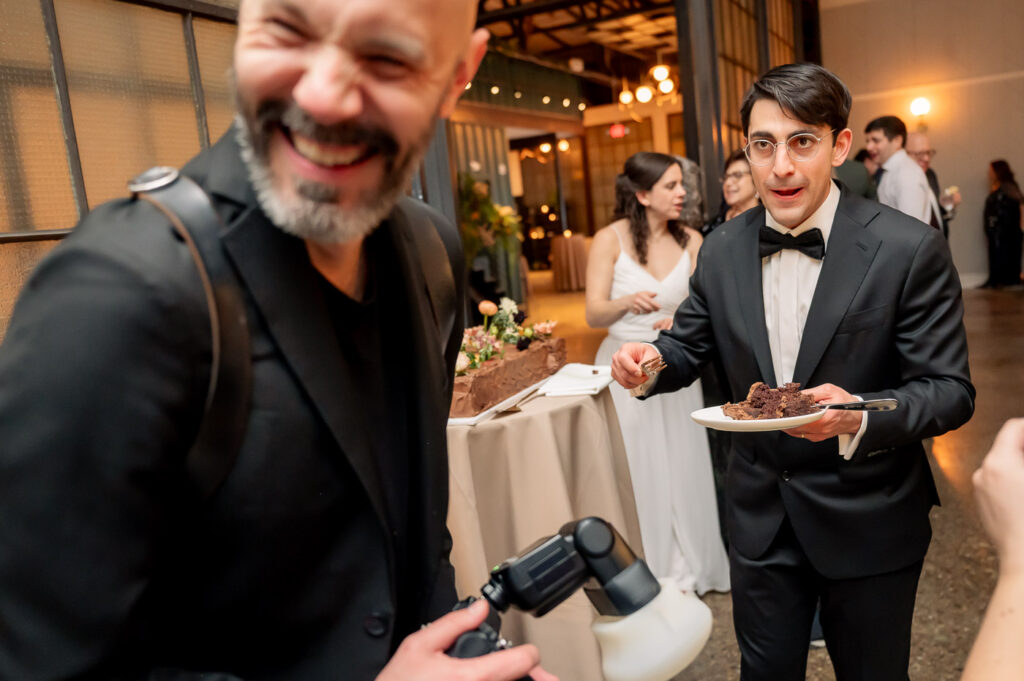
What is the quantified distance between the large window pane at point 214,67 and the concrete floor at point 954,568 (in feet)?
8.35

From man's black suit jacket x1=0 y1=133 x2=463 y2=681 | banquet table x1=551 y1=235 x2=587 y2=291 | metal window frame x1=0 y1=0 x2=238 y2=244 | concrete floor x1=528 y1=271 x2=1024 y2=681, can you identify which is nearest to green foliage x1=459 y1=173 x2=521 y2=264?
banquet table x1=551 y1=235 x2=587 y2=291

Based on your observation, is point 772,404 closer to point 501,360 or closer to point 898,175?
point 501,360

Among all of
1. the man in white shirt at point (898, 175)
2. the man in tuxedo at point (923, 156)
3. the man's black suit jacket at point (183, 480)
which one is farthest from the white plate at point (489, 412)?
the man in tuxedo at point (923, 156)

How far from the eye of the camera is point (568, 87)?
16.3 m

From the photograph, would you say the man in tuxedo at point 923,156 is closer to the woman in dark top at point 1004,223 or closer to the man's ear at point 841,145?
the woman in dark top at point 1004,223

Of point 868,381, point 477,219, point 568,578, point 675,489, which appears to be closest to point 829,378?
point 868,381

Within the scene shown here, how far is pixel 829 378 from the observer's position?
179cm

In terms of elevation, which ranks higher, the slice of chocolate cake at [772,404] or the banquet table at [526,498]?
the slice of chocolate cake at [772,404]

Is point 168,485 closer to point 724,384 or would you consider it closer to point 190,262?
point 190,262

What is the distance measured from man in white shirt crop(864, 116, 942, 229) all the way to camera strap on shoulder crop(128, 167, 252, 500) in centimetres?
635

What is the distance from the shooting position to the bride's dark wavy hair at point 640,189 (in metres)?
3.81

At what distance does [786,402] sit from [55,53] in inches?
80.9

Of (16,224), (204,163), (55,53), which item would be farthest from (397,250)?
(55,53)

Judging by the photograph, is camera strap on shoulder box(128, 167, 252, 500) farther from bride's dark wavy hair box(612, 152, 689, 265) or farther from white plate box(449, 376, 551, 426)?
bride's dark wavy hair box(612, 152, 689, 265)
